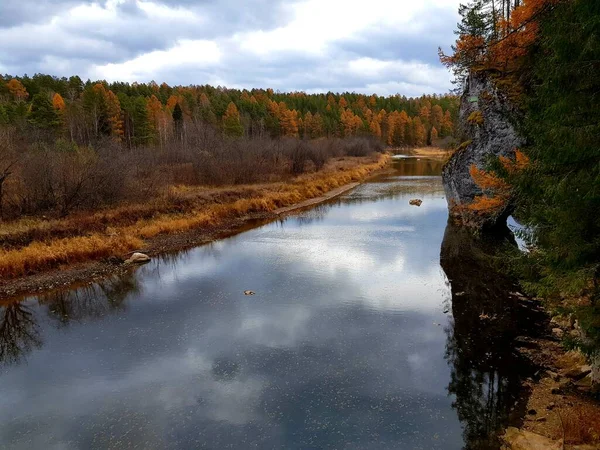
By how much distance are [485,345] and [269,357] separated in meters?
6.33

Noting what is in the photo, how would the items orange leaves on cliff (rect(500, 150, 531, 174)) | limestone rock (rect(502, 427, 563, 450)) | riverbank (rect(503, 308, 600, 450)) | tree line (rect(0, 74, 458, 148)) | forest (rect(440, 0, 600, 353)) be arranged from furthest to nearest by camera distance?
tree line (rect(0, 74, 458, 148)) < orange leaves on cliff (rect(500, 150, 531, 174)) < riverbank (rect(503, 308, 600, 450)) < limestone rock (rect(502, 427, 563, 450)) < forest (rect(440, 0, 600, 353))

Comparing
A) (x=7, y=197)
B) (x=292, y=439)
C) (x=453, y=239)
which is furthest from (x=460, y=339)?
(x=7, y=197)

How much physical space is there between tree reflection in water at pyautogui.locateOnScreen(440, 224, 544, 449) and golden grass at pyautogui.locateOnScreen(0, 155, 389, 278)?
1649 cm

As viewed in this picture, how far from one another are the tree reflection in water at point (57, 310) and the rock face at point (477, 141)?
17.2 m

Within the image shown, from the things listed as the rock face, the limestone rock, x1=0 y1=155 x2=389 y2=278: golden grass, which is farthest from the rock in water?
the limestone rock

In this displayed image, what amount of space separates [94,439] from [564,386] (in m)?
10.6

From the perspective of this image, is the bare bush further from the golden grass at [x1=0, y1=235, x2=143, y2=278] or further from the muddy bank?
the muddy bank

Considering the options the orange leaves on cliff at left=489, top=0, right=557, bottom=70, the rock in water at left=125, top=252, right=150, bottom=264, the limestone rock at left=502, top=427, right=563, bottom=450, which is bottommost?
the limestone rock at left=502, top=427, right=563, bottom=450

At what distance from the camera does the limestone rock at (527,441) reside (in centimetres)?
831

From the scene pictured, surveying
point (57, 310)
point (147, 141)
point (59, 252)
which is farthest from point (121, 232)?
point (147, 141)

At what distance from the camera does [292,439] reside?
899 cm

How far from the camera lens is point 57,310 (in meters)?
16.2

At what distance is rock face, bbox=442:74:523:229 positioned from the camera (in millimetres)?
22516

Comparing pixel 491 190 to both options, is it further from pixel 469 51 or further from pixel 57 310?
pixel 57 310
